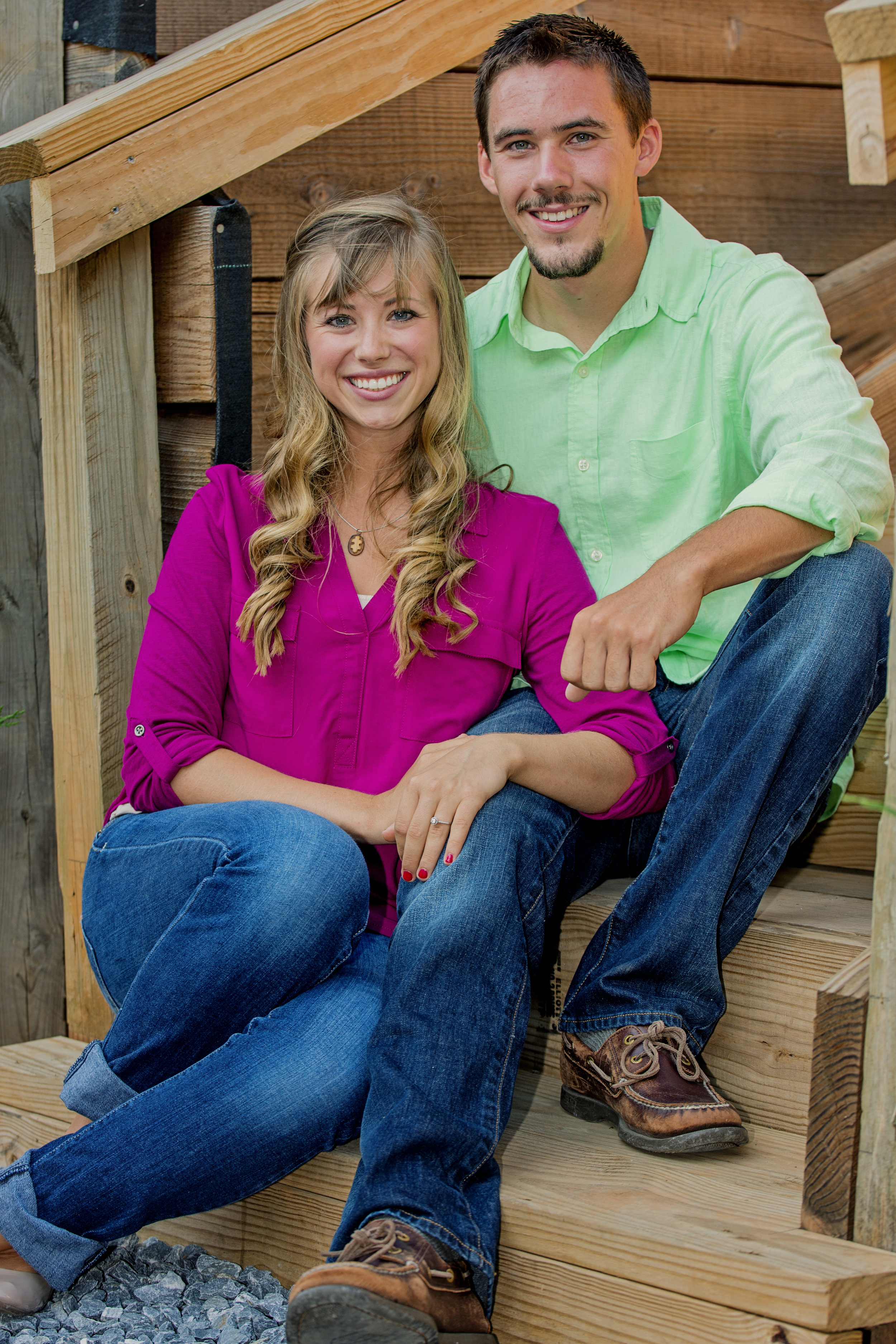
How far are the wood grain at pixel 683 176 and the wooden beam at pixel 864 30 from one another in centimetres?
134

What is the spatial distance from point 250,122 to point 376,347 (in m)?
0.43

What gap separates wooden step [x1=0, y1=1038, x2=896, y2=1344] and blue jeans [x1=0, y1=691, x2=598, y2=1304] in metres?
0.08

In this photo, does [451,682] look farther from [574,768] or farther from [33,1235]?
[33,1235]

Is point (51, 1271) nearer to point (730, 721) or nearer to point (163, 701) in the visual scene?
point (163, 701)

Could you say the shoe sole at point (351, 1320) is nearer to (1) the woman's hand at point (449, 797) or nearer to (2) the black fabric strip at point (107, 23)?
(1) the woman's hand at point (449, 797)

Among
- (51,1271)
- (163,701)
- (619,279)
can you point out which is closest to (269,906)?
(163,701)

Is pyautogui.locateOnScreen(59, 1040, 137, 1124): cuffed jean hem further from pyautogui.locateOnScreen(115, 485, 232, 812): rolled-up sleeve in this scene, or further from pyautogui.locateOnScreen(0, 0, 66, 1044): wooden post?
pyautogui.locateOnScreen(0, 0, 66, 1044): wooden post

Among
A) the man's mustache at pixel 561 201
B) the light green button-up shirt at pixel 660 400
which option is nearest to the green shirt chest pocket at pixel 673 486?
the light green button-up shirt at pixel 660 400

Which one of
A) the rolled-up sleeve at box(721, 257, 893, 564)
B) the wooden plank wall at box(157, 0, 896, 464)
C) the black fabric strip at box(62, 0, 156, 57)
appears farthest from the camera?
the wooden plank wall at box(157, 0, 896, 464)

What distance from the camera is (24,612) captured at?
88.0 inches

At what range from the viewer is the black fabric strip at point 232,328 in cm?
202

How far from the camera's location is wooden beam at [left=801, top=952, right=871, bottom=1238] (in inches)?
55.3

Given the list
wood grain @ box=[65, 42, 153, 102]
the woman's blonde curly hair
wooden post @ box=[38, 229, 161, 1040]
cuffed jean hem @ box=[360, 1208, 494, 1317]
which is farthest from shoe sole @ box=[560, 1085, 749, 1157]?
wood grain @ box=[65, 42, 153, 102]

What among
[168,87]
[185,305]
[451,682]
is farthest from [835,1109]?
[168,87]
